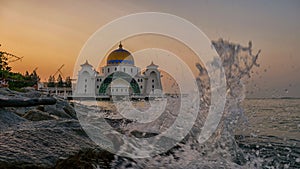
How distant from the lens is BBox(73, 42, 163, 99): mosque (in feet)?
195

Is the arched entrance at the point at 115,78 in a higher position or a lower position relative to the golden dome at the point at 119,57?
lower

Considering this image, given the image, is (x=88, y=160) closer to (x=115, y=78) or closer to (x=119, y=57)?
(x=115, y=78)

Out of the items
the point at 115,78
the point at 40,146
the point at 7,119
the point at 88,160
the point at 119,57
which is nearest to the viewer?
the point at 40,146

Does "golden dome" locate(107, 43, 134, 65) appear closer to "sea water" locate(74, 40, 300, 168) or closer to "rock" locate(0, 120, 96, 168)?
"sea water" locate(74, 40, 300, 168)

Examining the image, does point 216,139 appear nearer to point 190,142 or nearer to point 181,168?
point 190,142

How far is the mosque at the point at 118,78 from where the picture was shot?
5934 centimetres

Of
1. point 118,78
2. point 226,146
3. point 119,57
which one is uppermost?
point 119,57

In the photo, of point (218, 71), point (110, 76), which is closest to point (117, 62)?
point (110, 76)

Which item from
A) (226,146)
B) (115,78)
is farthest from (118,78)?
(226,146)

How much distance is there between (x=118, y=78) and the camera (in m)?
58.7

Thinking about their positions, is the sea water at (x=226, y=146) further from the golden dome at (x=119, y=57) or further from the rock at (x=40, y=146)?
the golden dome at (x=119, y=57)

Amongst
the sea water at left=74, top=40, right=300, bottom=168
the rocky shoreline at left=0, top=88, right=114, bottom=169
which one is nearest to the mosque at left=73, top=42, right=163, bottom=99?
the sea water at left=74, top=40, right=300, bottom=168

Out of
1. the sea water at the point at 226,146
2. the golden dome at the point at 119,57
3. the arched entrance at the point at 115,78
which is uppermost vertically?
the golden dome at the point at 119,57

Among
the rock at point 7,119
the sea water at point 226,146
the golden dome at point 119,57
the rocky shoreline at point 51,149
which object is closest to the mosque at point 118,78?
the golden dome at point 119,57
